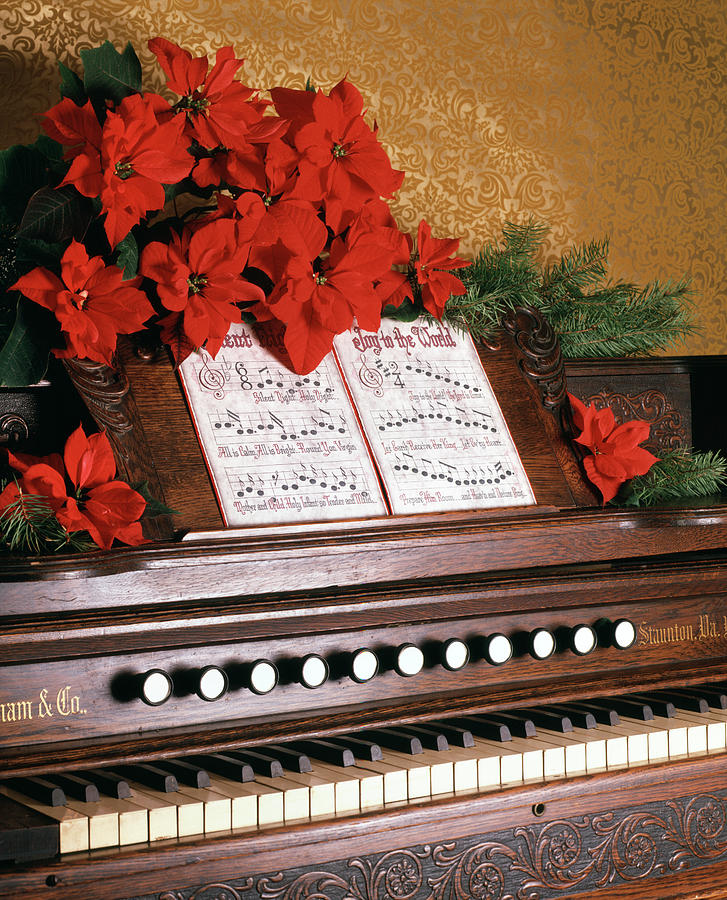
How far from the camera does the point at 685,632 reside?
1.83m

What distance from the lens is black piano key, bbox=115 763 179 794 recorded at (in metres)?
1.36

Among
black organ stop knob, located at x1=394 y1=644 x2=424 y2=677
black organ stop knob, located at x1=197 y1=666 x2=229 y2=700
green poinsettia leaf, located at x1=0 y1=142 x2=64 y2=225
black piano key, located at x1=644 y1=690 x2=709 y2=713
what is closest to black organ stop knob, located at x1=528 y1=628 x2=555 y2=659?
black organ stop knob, located at x1=394 y1=644 x2=424 y2=677

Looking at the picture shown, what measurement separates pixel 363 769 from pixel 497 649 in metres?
0.31

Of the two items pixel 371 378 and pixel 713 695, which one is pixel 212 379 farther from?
pixel 713 695

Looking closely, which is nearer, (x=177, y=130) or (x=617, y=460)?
(x=177, y=130)

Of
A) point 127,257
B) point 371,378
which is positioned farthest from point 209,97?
point 371,378

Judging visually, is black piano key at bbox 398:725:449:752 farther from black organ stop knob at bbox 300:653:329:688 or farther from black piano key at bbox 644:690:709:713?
black piano key at bbox 644:690:709:713

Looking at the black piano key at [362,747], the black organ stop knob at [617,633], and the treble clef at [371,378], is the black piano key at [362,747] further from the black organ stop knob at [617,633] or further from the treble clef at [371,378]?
the treble clef at [371,378]

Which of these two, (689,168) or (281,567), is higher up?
(689,168)

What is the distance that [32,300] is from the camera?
152 centimetres

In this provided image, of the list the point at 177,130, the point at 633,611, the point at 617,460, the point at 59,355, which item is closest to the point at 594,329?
the point at 617,460

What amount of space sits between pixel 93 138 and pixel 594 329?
1.18 metres

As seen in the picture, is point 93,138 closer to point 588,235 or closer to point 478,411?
point 478,411

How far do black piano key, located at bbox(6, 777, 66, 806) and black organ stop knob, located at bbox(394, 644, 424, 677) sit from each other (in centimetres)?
53
